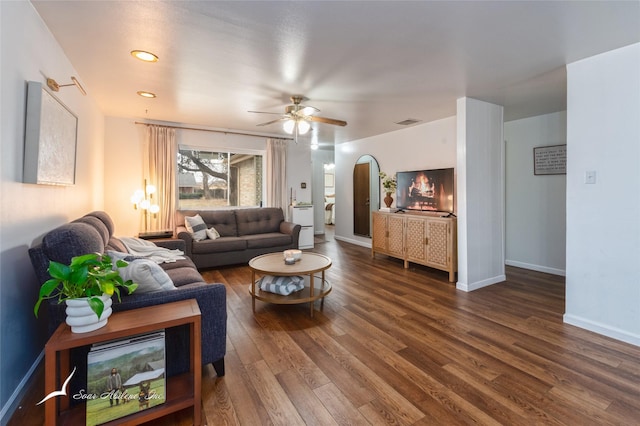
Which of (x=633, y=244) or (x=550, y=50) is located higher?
(x=550, y=50)

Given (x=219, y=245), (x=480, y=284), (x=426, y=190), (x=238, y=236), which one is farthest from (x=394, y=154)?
(x=219, y=245)

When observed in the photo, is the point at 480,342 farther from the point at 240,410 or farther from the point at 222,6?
the point at 222,6

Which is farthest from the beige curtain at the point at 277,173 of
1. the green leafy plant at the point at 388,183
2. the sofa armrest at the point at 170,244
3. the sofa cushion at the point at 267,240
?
the sofa armrest at the point at 170,244

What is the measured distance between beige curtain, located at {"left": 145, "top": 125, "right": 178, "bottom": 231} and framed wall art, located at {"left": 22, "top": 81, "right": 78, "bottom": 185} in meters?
→ 2.12

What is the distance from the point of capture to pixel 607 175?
2.46 meters

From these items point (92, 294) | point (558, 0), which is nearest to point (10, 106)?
point (92, 294)

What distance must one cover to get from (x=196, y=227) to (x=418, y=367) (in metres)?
3.68

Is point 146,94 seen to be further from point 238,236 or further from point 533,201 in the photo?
point 533,201

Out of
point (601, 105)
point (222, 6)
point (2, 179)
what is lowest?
point (2, 179)

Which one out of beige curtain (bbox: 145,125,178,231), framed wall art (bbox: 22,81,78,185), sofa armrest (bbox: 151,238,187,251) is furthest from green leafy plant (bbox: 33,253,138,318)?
beige curtain (bbox: 145,125,178,231)

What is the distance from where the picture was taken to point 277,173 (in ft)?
19.3

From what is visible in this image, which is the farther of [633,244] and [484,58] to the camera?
[484,58]

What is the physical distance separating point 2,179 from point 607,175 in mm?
4224

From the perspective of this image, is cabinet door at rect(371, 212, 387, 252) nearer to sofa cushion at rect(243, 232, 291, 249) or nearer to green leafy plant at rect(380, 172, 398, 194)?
green leafy plant at rect(380, 172, 398, 194)
